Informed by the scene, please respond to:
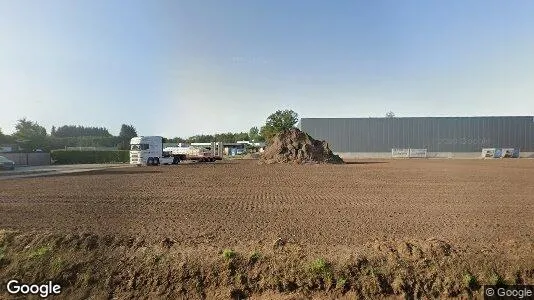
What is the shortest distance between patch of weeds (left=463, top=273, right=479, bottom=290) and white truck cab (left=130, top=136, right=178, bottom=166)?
40296 millimetres

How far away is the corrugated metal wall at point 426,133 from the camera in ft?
239

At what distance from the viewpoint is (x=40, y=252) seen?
23.3 ft

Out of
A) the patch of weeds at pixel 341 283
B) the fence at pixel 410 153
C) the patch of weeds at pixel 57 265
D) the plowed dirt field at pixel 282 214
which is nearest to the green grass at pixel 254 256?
the plowed dirt field at pixel 282 214

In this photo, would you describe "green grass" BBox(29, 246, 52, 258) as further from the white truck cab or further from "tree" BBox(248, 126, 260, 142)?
"tree" BBox(248, 126, 260, 142)

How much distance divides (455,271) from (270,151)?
133 ft

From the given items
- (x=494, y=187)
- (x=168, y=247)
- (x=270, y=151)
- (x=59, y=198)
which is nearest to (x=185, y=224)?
(x=168, y=247)

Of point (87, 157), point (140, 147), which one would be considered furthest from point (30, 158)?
point (140, 147)

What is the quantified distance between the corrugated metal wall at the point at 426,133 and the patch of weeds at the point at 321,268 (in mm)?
67105

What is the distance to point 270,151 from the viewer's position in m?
46.9

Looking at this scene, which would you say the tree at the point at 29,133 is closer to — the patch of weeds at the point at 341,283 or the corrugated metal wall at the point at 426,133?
the corrugated metal wall at the point at 426,133

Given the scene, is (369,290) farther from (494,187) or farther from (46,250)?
(494,187)

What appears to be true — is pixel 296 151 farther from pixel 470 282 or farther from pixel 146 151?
pixel 470 282

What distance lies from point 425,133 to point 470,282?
71.9 meters

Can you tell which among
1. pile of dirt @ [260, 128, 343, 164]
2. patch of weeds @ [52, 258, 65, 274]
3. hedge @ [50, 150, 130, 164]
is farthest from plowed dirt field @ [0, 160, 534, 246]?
hedge @ [50, 150, 130, 164]
